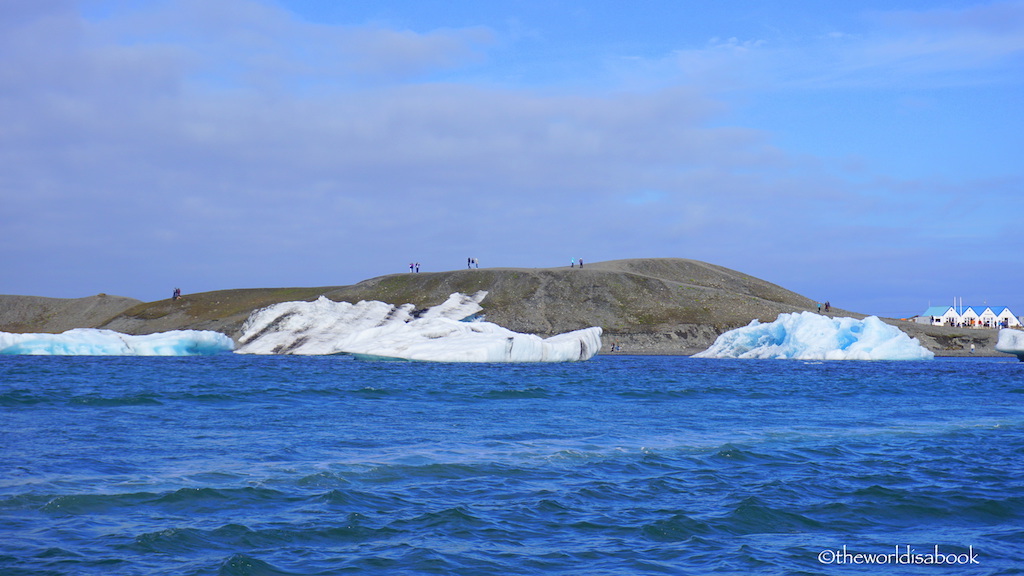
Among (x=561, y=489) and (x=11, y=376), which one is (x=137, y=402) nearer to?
(x=11, y=376)

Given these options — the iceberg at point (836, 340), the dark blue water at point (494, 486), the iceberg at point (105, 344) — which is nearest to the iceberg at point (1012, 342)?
the iceberg at point (836, 340)

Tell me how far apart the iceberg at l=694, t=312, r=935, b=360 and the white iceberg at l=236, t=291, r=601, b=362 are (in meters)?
16.4

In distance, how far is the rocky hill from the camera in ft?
305

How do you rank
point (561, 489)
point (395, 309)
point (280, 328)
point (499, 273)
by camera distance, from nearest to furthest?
point (561, 489), point (280, 328), point (395, 309), point (499, 273)

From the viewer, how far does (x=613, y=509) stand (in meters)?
13.9

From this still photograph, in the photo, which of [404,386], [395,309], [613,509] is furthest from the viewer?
[395,309]

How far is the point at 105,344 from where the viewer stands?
67.1 meters

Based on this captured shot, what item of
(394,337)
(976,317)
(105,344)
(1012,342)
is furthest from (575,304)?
(976,317)

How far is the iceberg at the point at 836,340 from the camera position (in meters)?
68.7

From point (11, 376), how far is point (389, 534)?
3721 centimetres

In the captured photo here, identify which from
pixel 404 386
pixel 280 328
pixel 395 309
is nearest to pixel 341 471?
pixel 404 386

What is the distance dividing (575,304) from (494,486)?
84554mm

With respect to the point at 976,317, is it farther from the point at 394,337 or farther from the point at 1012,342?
the point at 394,337

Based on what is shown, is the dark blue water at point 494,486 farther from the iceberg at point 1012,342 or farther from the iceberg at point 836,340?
the iceberg at point 1012,342
